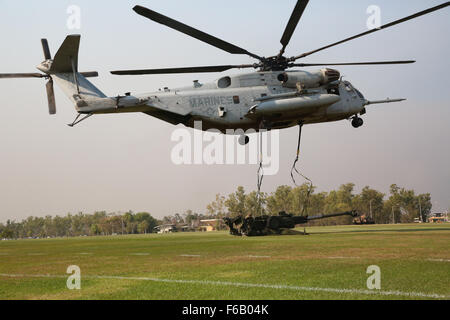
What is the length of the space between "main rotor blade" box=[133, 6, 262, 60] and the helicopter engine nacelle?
2.52 meters

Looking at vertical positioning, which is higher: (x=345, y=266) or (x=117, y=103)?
(x=117, y=103)

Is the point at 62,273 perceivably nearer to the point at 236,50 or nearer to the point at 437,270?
the point at 437,270

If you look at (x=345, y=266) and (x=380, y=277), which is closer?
(x=380, y=277)

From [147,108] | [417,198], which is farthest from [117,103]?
[417,198]

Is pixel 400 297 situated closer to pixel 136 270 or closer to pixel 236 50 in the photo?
pixel 136 270

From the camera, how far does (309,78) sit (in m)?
22.5

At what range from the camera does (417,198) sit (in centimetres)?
12306

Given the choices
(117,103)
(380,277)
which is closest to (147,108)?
(117,103)

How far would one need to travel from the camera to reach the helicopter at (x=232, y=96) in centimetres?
2048

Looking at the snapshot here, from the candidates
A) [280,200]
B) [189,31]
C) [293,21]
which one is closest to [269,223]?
[293,21]

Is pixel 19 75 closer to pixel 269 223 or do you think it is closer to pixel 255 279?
pixel 269 223

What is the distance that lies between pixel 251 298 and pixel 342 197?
11568cm
